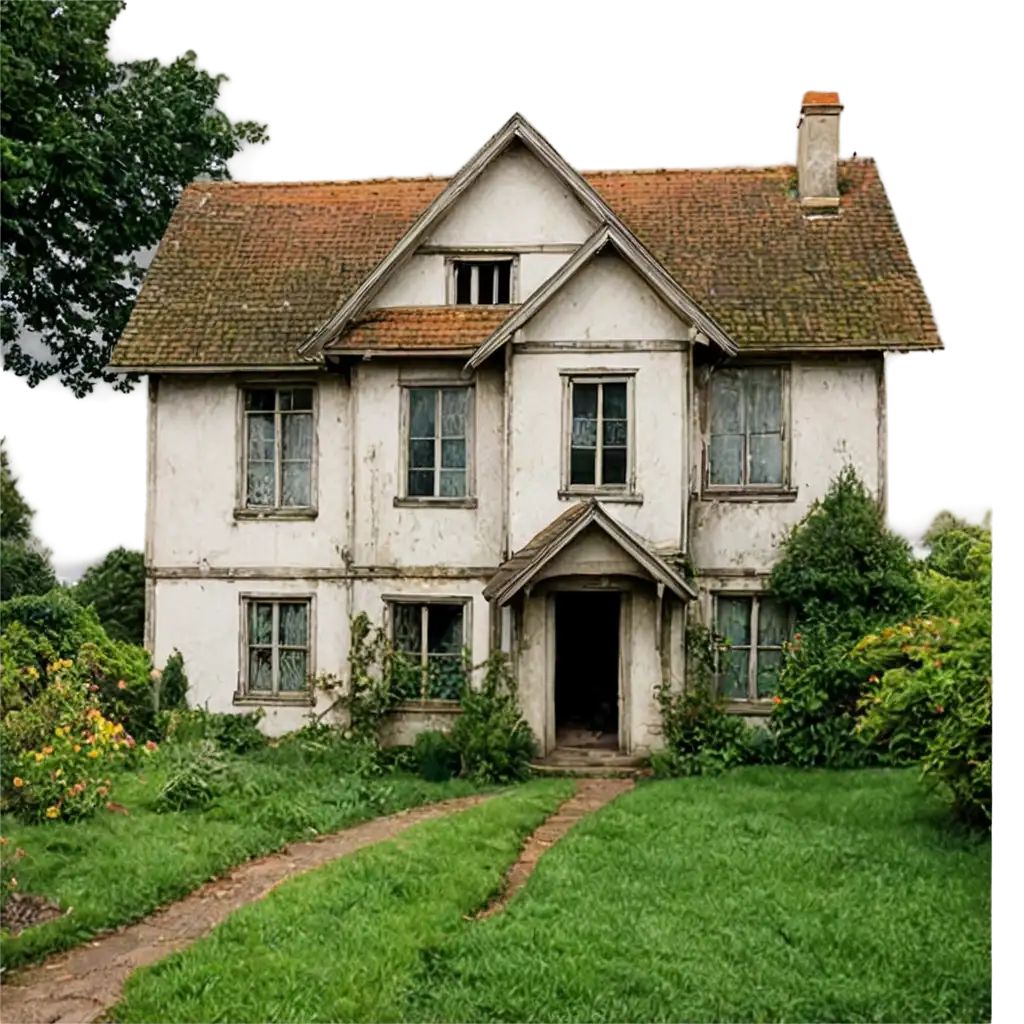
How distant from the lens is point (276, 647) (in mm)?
17375

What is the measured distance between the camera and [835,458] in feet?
53.5

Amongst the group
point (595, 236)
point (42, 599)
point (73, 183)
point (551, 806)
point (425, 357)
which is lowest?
point (551, 806)

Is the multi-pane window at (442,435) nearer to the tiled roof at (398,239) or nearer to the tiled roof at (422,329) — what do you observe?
the tiled roof at (422,329)

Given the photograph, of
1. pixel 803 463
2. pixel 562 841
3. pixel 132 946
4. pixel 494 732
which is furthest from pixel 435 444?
pixel 132 946

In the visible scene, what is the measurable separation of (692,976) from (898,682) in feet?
15.8

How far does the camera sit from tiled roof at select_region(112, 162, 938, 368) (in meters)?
16.5

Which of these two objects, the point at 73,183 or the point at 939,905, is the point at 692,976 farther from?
the point at 73,183

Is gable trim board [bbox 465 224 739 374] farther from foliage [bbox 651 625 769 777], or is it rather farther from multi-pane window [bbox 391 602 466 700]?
foliage [bbox 651 625 769 777]

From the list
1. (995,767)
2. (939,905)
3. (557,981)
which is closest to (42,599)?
(557,981)

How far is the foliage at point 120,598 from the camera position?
18.9 m

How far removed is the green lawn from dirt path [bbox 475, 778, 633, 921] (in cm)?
17

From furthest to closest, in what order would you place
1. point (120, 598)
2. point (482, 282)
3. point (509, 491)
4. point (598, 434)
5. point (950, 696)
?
point (120, 598) < point (482, 282) < point (509, 491) < point (598, 434) < point (950, 696)

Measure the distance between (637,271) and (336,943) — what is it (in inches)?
421

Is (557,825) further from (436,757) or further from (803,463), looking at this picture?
(803,463)
